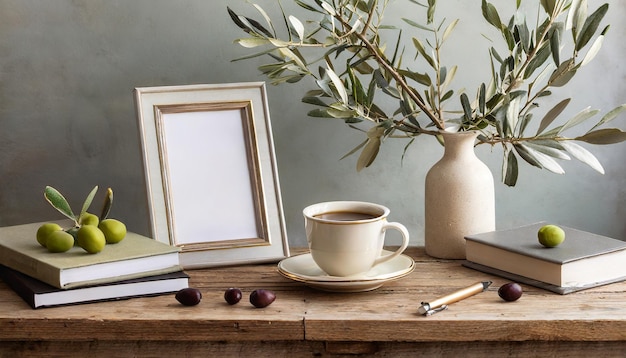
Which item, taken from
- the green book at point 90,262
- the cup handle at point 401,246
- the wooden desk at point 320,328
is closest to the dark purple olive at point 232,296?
the wooden desk at point 320,328

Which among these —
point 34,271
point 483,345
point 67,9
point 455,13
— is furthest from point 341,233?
point 67,9

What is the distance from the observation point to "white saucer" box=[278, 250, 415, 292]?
3.64 feet

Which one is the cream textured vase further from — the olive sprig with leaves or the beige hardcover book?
the olive sprig with leaves

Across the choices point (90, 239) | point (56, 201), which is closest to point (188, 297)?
point (90, 239)

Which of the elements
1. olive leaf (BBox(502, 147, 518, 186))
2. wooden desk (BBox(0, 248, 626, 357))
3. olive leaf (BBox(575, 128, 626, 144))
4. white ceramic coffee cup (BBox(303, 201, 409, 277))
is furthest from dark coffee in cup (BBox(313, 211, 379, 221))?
olive leaf (BBox(575, 128, 626, 144))

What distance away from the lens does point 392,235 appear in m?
1.56

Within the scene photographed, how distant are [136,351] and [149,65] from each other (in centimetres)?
61

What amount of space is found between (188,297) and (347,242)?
0.78 ft

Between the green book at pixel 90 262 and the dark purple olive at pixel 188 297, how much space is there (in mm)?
77

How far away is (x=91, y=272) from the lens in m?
1.09

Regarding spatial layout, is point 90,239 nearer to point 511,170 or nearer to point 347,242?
point 347,242

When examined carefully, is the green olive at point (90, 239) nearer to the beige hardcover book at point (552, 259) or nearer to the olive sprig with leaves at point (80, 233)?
the olive sprig with leaves at point (80, 233)

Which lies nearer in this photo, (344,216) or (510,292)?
(510,292)

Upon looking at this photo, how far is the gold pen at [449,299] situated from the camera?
1.04 metres
